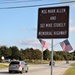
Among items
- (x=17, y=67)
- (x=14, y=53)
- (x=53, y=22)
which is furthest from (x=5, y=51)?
(x=53, y=22)

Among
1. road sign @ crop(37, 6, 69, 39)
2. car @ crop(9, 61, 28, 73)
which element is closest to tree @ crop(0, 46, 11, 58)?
car @ crop(9, 61, 28, 73)

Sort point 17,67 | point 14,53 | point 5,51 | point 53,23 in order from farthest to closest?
point 14,53 < point 5,51 < point 17,67 < point 53,23

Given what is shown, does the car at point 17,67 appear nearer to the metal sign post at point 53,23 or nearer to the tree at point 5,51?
the metal sign post at point 53,23

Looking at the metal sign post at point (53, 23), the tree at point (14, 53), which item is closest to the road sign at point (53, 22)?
the metal sign post at point (53, 23)

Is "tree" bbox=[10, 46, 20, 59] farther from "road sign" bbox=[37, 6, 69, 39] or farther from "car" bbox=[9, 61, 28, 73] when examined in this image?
"road sign" bbox=[37, 6, 69, 39]

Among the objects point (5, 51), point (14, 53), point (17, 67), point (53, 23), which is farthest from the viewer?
point (14, 53)

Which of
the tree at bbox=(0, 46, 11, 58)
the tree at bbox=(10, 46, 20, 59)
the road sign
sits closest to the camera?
the road sign

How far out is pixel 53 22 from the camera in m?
14.9

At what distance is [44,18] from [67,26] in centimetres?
125

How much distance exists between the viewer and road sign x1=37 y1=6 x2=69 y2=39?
14672 millimetres

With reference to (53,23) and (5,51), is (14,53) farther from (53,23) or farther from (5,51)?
(53,23)

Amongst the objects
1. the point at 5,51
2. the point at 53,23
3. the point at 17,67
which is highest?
the point at 5,51

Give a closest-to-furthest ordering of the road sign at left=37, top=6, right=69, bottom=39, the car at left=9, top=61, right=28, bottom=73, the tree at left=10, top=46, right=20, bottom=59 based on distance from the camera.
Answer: the road sign at left=37, top=6, right=69, bottom=39
the car at left=9, top=61, right=28, bottom=73
the tree at left=10, top=46, right=20, bottom=59

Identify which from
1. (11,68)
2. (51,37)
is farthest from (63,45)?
(11,68)
